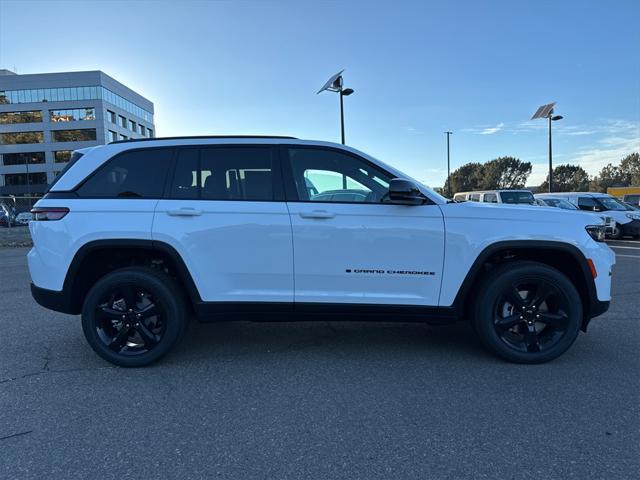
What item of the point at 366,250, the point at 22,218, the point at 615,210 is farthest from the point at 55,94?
the point at 366,250

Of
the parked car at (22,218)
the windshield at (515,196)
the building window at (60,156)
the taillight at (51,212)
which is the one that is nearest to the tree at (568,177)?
the windshield at (515,196)

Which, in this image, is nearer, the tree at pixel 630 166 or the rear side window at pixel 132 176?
the rear side window at pixel 132 176

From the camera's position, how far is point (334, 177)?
3.95m

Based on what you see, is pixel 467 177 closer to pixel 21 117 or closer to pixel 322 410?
pixel 21 117

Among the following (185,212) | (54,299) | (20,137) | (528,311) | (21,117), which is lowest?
(528,311)

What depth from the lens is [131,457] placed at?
255cm

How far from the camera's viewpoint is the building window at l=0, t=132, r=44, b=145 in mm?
68875

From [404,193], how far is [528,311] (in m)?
1.46

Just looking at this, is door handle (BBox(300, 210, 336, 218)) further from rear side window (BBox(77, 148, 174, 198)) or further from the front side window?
rear side window (BBox(77, 148, 174, 198))

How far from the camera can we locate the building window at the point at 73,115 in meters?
67.2

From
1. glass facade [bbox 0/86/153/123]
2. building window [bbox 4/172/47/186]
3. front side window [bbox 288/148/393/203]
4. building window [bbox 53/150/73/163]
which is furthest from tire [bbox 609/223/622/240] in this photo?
building window [bbox 4/172/47/186]

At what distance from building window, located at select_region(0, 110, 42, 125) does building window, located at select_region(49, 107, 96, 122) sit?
2.02m

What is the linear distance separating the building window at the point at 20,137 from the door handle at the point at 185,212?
78.5 m

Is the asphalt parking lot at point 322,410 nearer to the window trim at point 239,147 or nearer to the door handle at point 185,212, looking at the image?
the door handle at point 185,212
